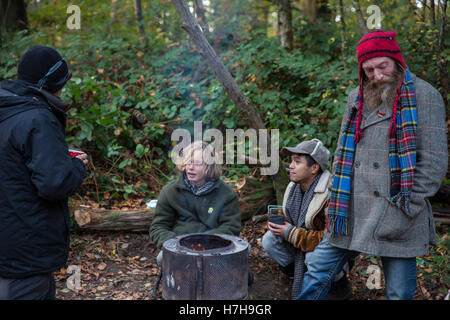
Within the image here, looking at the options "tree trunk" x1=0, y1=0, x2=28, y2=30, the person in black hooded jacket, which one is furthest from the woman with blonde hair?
"tree trunk" x1=0, y1=0, x2=28, y2=30

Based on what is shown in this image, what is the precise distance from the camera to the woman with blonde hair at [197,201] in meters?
4.01

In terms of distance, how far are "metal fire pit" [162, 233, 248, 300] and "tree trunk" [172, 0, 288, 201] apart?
2350mm

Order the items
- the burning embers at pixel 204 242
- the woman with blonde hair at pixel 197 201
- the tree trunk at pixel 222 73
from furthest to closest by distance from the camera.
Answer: the tree trunk at pixel 222 73 → the woman with blonde hair at pixel 197 201 → the burning embers at pixel 204 242

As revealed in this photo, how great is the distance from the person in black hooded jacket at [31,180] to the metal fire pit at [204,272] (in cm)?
90

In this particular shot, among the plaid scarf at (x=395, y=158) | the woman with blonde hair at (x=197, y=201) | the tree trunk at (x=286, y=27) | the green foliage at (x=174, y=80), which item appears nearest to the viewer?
the plaid scarf at (x=395, y=158)

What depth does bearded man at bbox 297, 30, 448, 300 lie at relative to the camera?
8.86ft

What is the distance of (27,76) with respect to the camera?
2648 mm

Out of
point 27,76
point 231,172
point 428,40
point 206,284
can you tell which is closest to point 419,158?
point 206,284

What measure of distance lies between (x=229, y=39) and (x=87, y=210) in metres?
5.70

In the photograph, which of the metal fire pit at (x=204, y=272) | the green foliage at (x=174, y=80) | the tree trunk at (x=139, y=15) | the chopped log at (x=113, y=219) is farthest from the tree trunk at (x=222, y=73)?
the tree trunk at (x=139, y=15)

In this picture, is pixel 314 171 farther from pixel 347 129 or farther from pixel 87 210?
pixel 87 210

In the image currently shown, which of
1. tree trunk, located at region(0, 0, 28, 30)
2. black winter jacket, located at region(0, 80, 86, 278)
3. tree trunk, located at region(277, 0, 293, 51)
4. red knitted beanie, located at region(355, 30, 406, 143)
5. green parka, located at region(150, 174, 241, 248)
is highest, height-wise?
tree trunk, located at region(0, 0, 28, 30)

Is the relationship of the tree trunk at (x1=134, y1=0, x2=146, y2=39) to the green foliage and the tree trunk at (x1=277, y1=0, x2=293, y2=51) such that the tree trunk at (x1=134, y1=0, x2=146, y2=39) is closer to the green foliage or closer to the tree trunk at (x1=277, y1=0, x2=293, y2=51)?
the green foliage

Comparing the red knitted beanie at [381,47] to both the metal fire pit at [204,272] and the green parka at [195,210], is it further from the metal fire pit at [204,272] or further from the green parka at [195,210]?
the green parka at [195,210]
